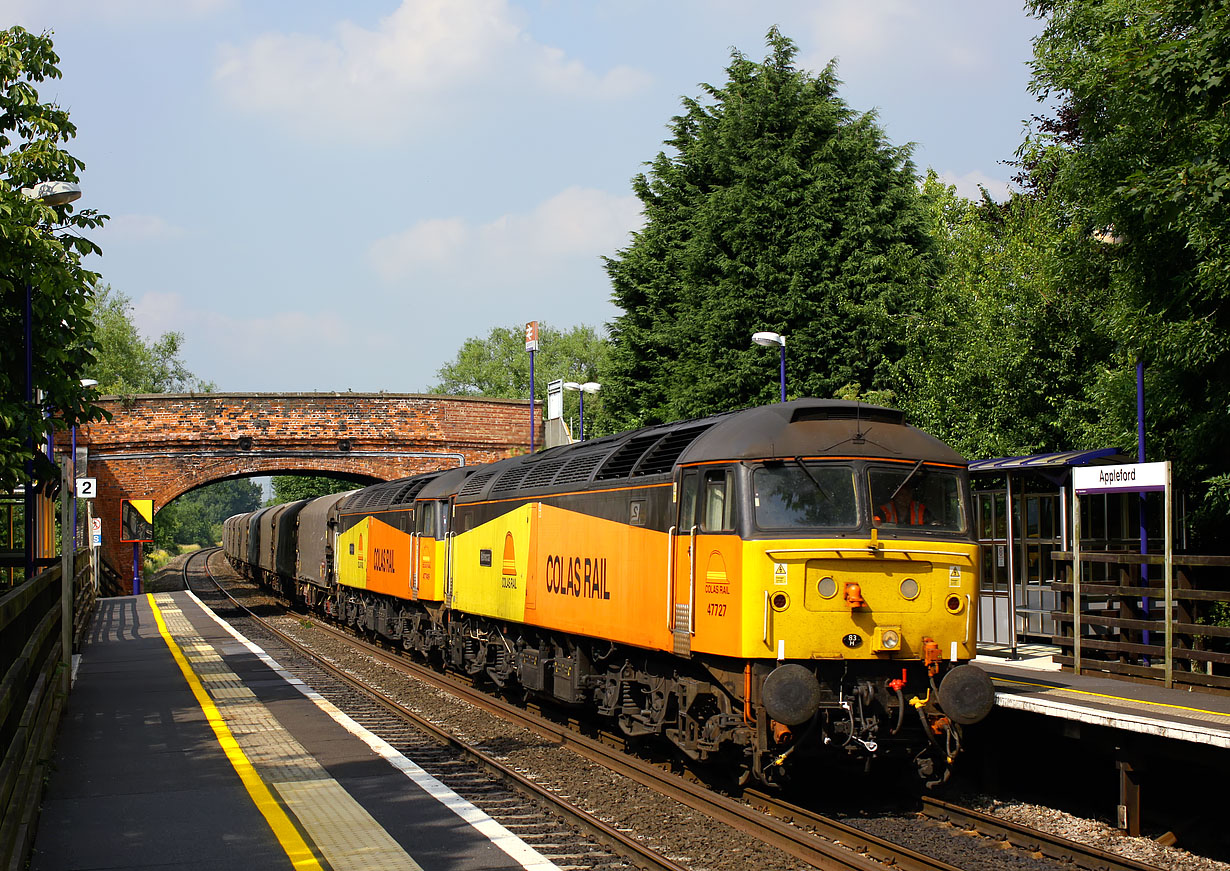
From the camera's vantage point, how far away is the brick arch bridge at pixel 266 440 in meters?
36.5

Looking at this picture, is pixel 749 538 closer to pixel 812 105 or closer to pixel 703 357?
pixel 703 357

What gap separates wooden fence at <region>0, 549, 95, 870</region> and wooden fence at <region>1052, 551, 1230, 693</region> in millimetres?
9478

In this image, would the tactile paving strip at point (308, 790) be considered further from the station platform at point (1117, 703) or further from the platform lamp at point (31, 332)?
the station platform at point (1117, 703)

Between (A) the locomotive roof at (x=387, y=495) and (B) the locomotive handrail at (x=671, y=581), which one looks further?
(A) the locomotive roof at (x=387, y=495)

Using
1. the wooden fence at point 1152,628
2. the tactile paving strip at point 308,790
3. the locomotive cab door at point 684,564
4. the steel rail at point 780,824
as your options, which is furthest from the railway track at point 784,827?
the wooden fence at point 1152,628

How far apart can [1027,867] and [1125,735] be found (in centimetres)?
160

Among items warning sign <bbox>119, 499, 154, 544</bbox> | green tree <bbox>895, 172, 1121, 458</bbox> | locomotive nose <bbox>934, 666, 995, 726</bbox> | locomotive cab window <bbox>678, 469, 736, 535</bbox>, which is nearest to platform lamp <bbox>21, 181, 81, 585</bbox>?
locomotive cab window <bbox>678, 469, 736, 535</bbox>

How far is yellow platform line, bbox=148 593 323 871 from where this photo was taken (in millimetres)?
7271

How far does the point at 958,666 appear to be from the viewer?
9.16 meters

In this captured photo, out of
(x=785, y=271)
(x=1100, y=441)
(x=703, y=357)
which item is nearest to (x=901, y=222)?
(x=785, y=271)

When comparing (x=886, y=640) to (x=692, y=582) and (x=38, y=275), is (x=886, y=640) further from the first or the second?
(x=38, y=275)

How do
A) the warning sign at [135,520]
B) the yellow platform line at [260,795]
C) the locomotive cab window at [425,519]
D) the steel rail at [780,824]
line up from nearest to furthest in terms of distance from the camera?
the yellow platform line at [260,795]
the steel rail at [780,824]
the locomotive cab window at [425,519]
the warning sign at [135,520]

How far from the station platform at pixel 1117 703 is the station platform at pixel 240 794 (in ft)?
14.9

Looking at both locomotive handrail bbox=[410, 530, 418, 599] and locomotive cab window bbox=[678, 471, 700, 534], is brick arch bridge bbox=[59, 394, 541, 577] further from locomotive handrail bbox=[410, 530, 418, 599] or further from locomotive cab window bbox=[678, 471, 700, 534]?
locomotive cab window bbox=[678, 471, 700, 534]
